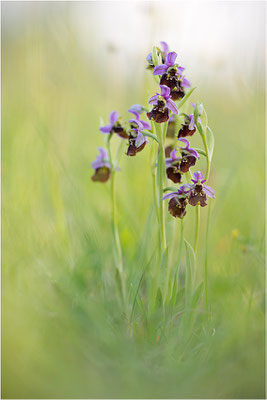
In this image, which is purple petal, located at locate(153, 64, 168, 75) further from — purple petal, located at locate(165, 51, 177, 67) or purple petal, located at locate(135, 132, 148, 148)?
purple petal, located at locate(135, 132, 148, 148)

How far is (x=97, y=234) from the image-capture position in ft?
6.11

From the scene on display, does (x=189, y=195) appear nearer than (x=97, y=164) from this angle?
Yes

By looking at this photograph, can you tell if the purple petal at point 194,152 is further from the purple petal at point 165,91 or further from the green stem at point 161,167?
the purple petal at point 165,91

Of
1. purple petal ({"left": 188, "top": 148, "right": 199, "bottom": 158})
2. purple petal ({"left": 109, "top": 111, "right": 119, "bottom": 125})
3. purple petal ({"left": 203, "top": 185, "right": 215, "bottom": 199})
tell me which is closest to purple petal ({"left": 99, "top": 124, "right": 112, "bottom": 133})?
purple petal ({"left": 109, "top": 111, "right": 119, "bottom": 125})

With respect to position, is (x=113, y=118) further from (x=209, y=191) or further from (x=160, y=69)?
(x=209, y=191)

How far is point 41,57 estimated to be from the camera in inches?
99.4

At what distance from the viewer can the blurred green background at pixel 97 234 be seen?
128cm

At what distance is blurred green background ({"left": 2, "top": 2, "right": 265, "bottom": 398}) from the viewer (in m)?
1.28

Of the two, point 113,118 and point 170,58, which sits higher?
point 170,58

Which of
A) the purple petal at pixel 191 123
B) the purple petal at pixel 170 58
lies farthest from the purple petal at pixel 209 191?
the purple petal at pixel 170 58

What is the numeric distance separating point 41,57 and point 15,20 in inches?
61.9

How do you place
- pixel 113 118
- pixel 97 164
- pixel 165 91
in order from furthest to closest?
pixel 97 164 < pixel 113 118 < pixel 165 91

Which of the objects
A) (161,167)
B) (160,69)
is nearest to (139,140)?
(161,167)

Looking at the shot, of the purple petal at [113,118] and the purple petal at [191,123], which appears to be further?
the purple petal at [113,118]
